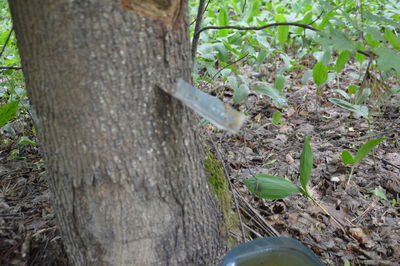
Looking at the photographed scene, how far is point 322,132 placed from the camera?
87.0 inches

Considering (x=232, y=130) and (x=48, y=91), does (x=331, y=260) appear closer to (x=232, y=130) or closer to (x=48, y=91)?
(x=232, y=130)

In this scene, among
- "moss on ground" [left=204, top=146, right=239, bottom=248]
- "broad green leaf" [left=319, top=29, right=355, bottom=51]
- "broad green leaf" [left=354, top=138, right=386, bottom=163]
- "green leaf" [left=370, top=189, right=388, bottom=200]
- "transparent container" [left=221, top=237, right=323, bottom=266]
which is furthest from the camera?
"green leaf" [left=370, top=189, right=388, bottom=200]

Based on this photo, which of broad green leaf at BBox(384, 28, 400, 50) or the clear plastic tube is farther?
broad green leaf at BBox(384, 28, 400, 50)

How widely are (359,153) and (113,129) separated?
3.62ft

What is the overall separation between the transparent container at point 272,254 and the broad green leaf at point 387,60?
0.55 m

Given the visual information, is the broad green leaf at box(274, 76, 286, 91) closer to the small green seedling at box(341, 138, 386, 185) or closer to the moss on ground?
the small green seedling at box(341, 138, 386, 185)

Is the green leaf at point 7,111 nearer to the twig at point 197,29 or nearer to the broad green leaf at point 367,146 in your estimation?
the twig at point 197,29

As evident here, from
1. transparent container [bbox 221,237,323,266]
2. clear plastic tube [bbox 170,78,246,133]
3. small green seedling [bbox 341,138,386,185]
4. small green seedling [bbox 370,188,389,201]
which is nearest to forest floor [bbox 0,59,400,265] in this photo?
small green seedling [bbox 370,188,389,201]

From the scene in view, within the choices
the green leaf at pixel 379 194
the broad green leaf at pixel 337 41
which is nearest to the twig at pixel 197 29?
the broad green leaf at pixel 337 41

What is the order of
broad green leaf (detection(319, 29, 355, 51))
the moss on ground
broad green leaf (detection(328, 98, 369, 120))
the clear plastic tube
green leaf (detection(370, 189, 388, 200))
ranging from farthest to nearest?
broad green leaf (detection(328, 98, 369, 120))
green leaf (detection(370, 189, 388, 200))
the moss on ground
broad green leaf (detection(319, 29, 355, 51))
the clear plastic tube

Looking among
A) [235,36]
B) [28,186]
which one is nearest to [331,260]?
[28,186]

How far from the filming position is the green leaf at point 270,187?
1.39 meters

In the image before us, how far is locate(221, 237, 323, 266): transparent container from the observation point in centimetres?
108

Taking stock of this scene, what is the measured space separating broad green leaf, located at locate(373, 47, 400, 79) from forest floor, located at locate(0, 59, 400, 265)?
591 millimetres
